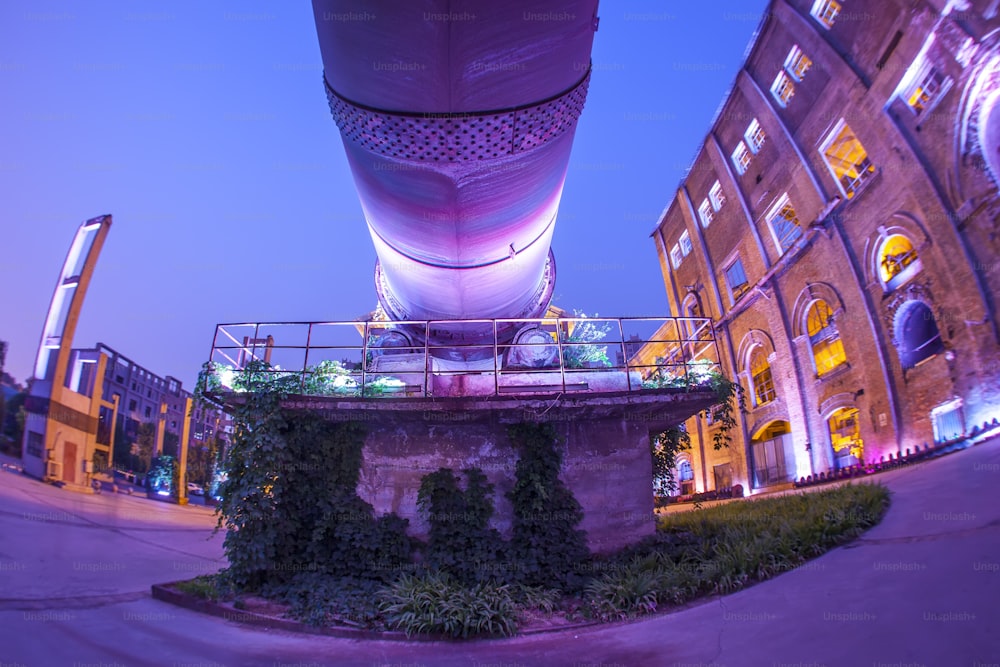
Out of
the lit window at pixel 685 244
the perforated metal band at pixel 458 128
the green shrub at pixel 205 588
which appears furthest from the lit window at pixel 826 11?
the green shrub at pixel 205 588

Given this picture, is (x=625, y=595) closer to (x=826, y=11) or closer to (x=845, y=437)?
(x=845, y=437)

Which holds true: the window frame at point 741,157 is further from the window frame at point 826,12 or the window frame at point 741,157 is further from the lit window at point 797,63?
the window frame at point 826,12

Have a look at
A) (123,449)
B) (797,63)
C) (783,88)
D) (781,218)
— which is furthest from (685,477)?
(123,449)

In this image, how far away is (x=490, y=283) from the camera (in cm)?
566

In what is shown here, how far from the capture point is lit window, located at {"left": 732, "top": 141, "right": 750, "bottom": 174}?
928 inches

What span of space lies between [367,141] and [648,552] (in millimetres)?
6750

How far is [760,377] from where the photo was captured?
2289 cm

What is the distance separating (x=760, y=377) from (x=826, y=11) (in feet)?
47.6

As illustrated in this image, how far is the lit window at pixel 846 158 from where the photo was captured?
17298 mm

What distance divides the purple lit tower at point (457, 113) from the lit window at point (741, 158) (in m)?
22.6

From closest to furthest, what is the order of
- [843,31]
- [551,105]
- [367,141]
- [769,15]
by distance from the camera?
[551,105] < [367,141] < [843,31] < [769,15]

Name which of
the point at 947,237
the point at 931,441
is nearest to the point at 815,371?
the point at 931,441

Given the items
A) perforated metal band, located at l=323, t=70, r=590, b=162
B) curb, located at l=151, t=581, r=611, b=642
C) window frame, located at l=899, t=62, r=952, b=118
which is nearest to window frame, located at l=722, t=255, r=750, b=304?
window frame, located at l=899, t=62, r=952, b=118

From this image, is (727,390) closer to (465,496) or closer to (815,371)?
(465,496)
